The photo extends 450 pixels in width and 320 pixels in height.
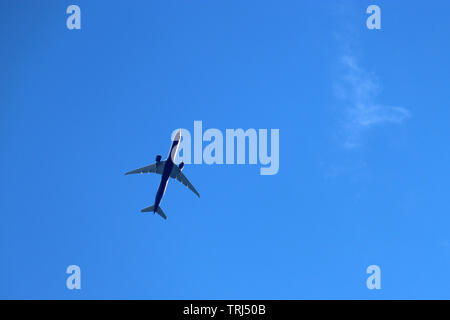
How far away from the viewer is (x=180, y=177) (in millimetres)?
127688

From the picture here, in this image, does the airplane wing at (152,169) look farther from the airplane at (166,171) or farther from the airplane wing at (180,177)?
the airplane wing at (180,177)

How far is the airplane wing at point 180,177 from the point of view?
125250 mm

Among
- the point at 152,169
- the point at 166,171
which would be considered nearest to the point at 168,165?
the point at 166,171

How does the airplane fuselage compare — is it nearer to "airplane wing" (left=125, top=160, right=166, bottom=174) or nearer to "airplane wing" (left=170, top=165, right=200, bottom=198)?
"airplane wing" (left=125, top=160, right=166, bottom=174)

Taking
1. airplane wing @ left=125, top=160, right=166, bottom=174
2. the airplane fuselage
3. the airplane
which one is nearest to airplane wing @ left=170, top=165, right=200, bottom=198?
the airplane

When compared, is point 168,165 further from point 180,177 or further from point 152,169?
point 180,177

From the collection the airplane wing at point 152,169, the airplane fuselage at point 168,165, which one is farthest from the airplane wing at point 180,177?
the airplane fuselage at point 168,165

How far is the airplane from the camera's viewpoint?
382 ft

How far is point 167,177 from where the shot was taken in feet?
387

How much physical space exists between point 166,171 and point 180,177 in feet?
35.2
